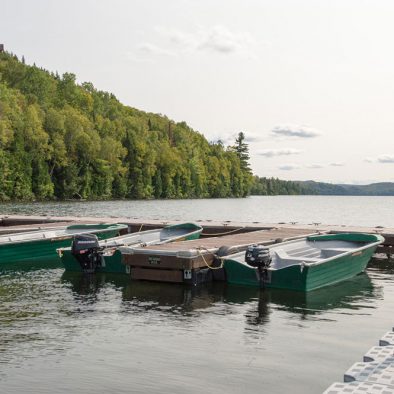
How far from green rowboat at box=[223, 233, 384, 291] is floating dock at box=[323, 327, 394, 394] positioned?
756cm

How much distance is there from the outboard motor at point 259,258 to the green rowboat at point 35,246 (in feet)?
27.7

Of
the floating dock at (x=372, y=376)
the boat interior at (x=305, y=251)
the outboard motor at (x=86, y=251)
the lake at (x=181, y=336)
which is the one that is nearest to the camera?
the floating dock at (x=372, y=376)

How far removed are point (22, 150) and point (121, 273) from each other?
226 ft

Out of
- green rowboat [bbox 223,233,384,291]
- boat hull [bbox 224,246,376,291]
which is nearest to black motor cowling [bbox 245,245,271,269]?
green rowboat [bbox 223,233,384,291]

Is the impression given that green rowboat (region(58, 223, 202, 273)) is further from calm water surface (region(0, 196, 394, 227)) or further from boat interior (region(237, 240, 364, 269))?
calm water surface (region(0, 196, 394, 227))

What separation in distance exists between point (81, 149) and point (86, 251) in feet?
255

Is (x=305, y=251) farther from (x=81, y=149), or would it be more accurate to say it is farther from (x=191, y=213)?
(x=81, y=149)

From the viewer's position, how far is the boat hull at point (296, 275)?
15070 millimetres

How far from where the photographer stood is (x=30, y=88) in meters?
109

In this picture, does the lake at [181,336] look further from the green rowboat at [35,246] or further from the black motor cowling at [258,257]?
the green rowboat at [35,246]

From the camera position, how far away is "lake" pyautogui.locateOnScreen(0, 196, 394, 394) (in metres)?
8.39

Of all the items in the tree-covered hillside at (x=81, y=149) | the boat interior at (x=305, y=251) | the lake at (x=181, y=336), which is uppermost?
the tree-covered hillside at (x=81, y=149)

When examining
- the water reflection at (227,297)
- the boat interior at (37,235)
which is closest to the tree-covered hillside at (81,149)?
the boat interior at (37,235)

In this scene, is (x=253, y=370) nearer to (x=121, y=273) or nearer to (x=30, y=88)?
(x=121, y=273)
